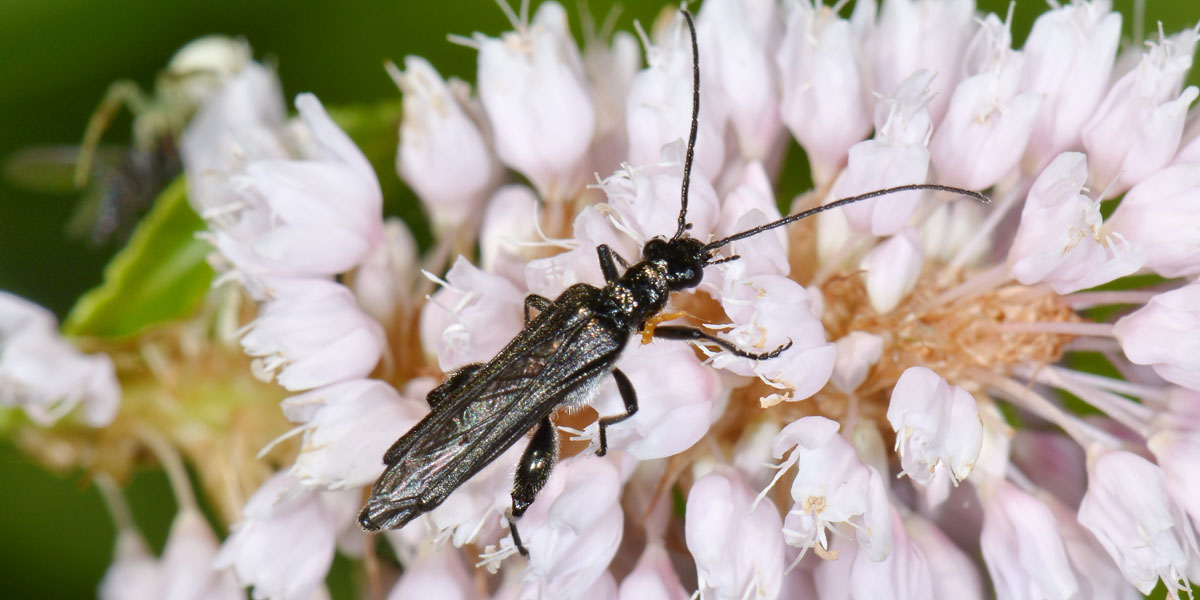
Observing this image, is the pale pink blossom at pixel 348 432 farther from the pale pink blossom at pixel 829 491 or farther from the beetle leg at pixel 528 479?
the pale pink blossom at pixel 829 491

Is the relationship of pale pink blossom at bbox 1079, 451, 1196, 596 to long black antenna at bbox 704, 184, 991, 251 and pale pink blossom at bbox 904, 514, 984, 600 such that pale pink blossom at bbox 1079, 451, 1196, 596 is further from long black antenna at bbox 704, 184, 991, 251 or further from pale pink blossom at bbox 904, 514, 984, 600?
long black antenna at bbox 704, 184, 991, 251

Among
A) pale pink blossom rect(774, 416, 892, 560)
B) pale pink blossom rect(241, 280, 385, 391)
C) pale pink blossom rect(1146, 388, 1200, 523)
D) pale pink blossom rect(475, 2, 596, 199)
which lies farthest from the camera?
pale pink blossom rect(475, 2, 596, 199)

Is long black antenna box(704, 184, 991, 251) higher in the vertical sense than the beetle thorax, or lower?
higher

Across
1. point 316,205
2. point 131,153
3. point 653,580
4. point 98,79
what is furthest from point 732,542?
point 98,79

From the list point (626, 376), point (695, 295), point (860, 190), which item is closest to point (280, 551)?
point (626, 376)

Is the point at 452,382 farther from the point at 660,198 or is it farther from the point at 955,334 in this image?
the point at 955,334

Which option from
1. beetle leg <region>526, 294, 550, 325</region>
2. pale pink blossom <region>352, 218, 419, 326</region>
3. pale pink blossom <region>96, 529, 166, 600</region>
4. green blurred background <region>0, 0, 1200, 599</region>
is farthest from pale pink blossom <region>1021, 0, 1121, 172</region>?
pale pink blossom <region>96, 529, 166, 600</region>
